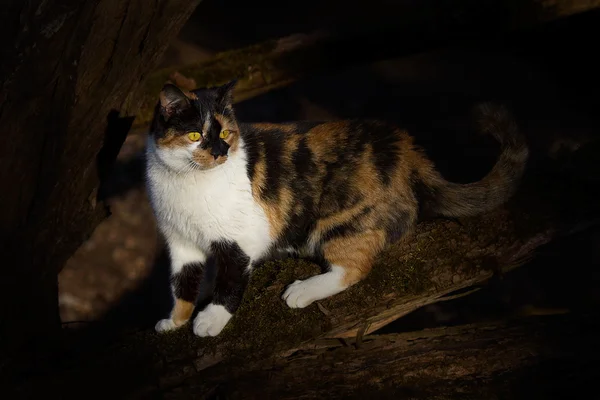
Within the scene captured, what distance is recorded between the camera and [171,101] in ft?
8.95

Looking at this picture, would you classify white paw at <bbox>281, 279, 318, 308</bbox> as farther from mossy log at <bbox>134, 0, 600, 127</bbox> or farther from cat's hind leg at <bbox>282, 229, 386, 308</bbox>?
mossy log at <bbox>134, 0, 600, 127</bbox>

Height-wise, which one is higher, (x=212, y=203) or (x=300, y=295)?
(x=212, y=203)

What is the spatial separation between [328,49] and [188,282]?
1.72 metres

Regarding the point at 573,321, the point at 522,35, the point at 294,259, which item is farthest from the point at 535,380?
the point at 522,35

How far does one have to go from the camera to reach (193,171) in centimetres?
279

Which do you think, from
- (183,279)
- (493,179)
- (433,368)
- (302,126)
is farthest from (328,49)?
(433,368)

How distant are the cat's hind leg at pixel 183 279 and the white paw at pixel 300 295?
1.37ft

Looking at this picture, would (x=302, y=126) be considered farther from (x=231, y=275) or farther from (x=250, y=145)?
(x=231, y=275)

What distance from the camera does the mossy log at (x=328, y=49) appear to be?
3.98 metres

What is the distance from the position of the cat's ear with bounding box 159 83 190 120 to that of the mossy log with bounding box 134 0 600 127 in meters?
1.22

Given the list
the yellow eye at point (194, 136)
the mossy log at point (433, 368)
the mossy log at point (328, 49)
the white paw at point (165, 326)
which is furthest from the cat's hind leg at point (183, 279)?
the mossy log at point (328, 49)

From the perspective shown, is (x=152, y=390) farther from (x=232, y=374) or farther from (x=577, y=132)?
(x=577, y=132)

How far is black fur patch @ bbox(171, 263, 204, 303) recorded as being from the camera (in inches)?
119

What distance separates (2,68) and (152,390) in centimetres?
132
